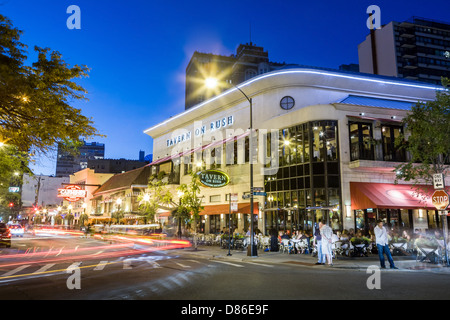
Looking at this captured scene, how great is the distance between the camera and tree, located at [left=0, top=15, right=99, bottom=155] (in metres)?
8.91

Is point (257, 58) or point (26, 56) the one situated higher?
point (257, 58)

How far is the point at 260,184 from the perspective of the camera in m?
29.8

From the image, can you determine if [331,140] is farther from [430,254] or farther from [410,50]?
[410,50]

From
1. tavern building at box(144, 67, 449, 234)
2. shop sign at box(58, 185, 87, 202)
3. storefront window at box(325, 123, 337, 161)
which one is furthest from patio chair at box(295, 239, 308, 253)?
shop sign at box(58, 185, 87, 202)

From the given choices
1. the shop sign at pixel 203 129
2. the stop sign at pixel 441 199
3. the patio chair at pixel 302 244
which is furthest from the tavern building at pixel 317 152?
the stop sign at pixel 441 199

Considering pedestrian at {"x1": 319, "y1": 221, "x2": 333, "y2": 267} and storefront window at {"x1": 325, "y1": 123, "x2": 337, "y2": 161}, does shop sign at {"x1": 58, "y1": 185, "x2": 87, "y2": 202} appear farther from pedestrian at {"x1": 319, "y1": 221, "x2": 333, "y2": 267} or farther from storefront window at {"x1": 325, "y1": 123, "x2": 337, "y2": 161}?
pedestrian at {"x1": 319, "y1": 221, "x2": 333, "y2": 267}

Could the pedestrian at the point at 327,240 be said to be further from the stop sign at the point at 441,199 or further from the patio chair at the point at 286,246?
the patio chair at the point at 286,246

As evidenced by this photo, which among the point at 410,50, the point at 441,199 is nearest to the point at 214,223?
the point at 441,199

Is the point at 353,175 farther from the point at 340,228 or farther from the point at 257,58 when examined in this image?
the point at 257,58

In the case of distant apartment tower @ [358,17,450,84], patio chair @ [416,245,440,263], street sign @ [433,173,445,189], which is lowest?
patio chair @ [416,245,440,263]

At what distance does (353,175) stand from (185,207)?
44.3 ft

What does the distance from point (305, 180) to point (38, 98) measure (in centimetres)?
2075

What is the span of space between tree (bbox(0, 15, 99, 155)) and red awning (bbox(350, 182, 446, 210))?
19.2m
